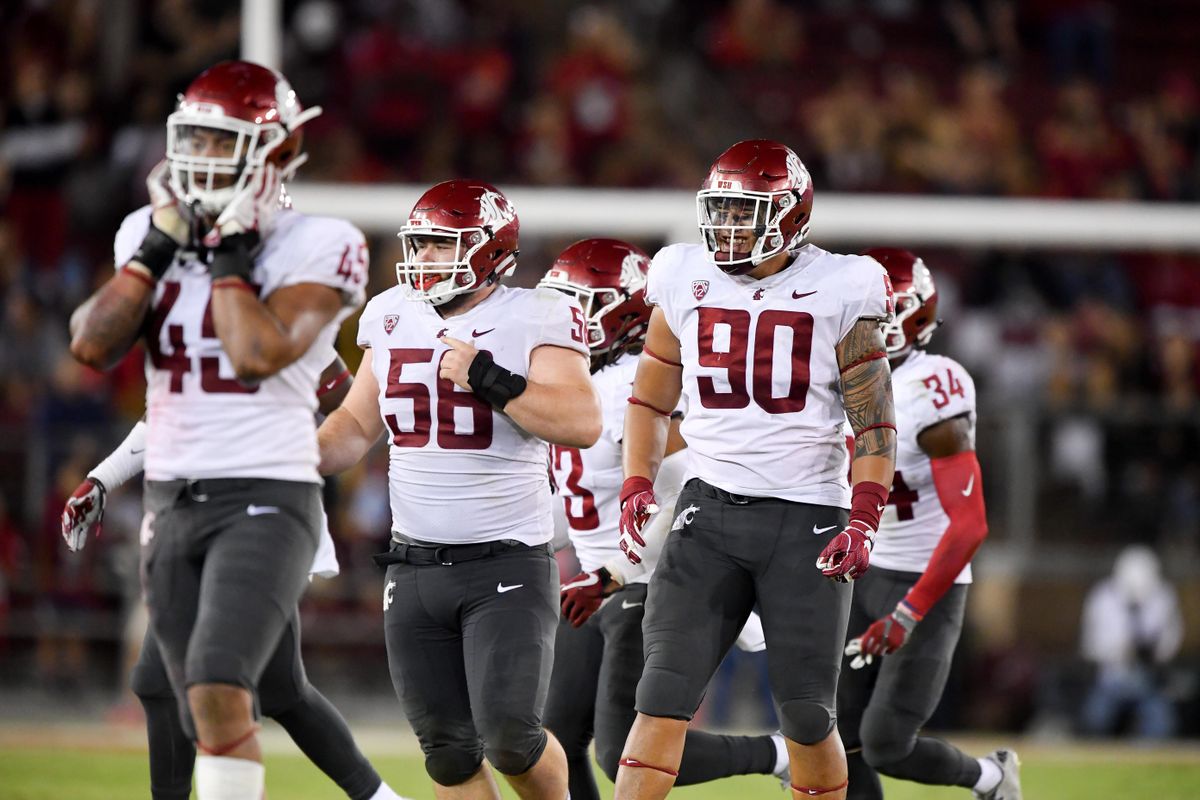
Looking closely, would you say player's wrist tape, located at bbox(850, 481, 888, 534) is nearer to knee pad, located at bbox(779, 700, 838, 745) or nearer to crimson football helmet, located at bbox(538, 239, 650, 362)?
knee pad, located at bbox(779, 700, 838, 745)

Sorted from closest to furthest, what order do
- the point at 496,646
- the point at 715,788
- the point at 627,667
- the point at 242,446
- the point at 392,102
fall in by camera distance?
the point at 242,446 → the point at 496,646 → the point at 627,667 → the point at 715,788 → the point at 392,102

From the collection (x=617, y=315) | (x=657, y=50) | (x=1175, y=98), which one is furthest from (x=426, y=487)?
(x=1175, y=98)

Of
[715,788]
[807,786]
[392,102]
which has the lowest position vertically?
[715,788]

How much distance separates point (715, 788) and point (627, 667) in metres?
2.92

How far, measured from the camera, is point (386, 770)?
8320mm

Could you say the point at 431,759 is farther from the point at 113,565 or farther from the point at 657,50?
the point at 657,50

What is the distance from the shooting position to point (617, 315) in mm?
5672

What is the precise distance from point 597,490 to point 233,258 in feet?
5.83

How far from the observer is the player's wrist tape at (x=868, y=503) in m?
4.65

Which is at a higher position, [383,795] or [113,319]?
[113,319]

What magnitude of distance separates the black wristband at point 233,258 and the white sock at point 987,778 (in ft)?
10.5

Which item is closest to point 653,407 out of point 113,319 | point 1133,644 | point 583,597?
point 583,597

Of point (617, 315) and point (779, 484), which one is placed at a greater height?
point (617, 315)

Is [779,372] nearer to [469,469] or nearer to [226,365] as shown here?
[469,469]
